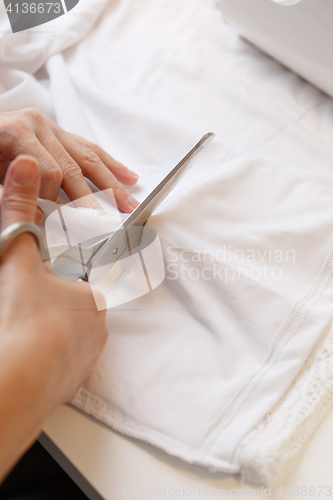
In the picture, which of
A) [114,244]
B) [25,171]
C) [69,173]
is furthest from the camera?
[69,173]

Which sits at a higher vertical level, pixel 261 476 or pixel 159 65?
pixel 159 65

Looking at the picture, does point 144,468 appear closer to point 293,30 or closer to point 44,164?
point 44,164

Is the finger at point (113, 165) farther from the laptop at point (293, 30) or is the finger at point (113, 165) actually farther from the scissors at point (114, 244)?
the laptop at point (293, 30)

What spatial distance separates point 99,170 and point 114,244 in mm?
180

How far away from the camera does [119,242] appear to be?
41cm

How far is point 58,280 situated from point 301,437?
28cm

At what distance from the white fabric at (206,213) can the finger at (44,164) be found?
131 mm

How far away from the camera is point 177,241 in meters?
0.45

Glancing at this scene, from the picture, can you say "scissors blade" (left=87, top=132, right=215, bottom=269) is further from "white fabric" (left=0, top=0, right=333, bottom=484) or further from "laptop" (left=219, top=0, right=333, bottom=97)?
"laptop" (left=219, top=0, right=333, bottom=97)

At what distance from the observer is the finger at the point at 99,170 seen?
527mm

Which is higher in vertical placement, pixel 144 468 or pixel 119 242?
pixel 119 242

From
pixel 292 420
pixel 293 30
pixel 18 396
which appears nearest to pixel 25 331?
pixel 18 396

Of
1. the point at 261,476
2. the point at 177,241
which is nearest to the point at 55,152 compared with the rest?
the point at 177,241

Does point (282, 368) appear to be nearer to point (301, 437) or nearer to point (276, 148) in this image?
point (301, 437)
